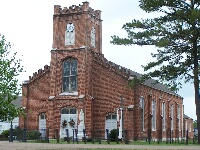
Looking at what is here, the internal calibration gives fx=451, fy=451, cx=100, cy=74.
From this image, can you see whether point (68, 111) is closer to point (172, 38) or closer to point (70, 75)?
point (70, 75)

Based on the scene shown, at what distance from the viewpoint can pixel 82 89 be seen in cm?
4844

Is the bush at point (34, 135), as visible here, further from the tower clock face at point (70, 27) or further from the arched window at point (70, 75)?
the tower clock face at point (70, 27)

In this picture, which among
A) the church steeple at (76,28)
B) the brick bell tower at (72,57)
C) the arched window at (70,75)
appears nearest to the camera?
the brick bell tower at (72,57)

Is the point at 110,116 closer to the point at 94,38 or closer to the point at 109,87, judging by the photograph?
the point at 109,87

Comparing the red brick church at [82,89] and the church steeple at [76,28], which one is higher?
the church steeple at [76,28]

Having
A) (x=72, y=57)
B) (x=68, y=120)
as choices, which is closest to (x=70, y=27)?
(x=72, y=57)

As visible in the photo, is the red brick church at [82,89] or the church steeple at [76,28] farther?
the church steeple at [76,28]

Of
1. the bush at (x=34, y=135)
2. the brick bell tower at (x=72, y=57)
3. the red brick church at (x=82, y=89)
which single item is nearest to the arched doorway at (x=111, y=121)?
the red brick church at (x=82, y=89)

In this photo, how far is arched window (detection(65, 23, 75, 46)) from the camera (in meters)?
50.3

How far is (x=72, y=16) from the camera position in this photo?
165 feet

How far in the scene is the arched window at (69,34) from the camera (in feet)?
165

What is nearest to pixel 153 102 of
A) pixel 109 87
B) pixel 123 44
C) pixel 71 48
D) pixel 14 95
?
pixel 109 87

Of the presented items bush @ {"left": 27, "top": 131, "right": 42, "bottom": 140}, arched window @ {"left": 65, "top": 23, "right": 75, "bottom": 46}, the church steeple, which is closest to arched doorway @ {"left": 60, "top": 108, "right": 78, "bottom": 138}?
the church steeple

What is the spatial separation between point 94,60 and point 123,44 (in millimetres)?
12997
